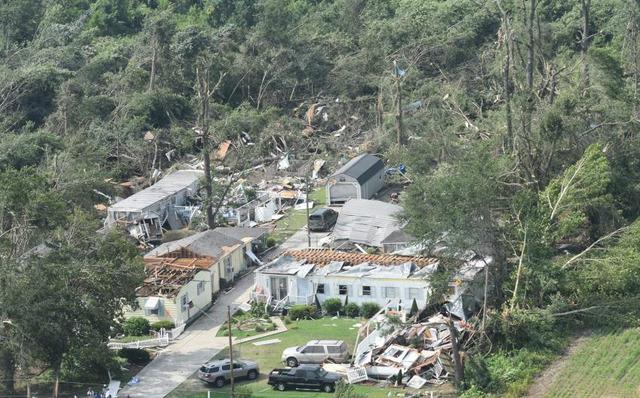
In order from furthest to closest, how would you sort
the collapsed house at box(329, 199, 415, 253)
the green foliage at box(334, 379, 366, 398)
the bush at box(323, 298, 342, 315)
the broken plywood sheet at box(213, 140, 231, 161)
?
the broken plywood sheet at box(213, 140, 231, 161)
the collapsed house at box(329, 199, 415, 253)
the bush at box(323, 298, 342, 315)
the green foliage at box(334, 379, 366, 398)

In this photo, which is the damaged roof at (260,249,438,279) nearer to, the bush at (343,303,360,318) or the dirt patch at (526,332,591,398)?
the bush at (343,303,360,318)

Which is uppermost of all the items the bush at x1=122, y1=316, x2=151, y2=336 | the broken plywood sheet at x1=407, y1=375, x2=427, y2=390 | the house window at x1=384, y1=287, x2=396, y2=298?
the house window at x1=384, y1=287, x2=396, y2=298

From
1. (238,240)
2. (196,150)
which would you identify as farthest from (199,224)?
(196,150)

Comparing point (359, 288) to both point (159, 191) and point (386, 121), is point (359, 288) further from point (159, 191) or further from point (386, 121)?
point (386, 121)

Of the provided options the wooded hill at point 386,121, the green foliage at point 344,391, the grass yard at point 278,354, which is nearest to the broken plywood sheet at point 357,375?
the grass yard at point 278,354

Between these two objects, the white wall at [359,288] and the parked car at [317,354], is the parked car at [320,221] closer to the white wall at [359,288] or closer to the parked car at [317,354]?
the white wall at [359,288]

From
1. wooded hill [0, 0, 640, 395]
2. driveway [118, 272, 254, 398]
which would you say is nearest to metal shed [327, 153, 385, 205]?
wooded hill [0, 0, 640, 395]

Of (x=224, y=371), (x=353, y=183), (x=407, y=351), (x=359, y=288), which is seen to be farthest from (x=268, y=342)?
(x=353, y=183)
